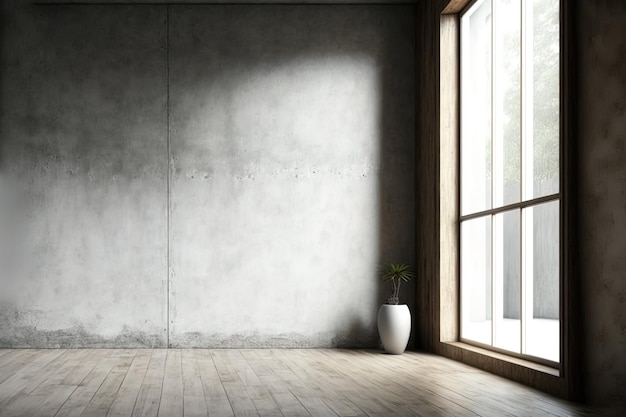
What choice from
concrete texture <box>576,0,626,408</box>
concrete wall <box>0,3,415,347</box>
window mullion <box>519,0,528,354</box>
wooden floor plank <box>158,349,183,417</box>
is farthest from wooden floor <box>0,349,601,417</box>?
concrete wall <box>0,3,415,347</box>

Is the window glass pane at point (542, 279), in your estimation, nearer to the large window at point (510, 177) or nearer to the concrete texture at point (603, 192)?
the large window at point (510, 177)

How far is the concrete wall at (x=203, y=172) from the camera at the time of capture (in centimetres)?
763

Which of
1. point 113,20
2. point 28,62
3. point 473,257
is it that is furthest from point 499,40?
point 28,62

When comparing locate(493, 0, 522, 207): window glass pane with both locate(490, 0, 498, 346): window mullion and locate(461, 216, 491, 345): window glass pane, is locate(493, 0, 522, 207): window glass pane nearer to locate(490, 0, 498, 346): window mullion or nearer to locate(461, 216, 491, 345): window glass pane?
locate(490, 0, 498, 346): window mullion

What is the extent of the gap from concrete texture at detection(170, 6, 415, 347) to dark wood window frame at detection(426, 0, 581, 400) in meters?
0.76

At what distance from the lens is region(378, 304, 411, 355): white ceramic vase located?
7.25 meters

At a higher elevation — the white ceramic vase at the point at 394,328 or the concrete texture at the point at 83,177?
the concrete texture at the point at 83,177

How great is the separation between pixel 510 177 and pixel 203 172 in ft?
10.5

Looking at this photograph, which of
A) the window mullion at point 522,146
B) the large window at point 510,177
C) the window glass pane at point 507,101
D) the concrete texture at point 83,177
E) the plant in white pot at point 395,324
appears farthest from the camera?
the concrete texture at point 83,177

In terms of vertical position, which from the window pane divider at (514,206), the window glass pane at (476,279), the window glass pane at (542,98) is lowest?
the window glass pane at (476,279)

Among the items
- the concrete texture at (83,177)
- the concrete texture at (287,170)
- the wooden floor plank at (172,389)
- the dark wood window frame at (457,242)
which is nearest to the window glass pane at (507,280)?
the dark wood window frame at (457,242)

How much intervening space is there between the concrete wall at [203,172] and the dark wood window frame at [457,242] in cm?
77

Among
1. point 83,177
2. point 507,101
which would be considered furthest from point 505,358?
point 83,177

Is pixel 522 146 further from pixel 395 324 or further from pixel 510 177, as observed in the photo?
pixel 395 324
